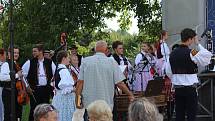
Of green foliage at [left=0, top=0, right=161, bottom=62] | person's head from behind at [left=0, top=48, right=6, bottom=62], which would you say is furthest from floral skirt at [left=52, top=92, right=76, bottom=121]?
Result: green foliage at [left=0, top=0, right=161, bottom=62]

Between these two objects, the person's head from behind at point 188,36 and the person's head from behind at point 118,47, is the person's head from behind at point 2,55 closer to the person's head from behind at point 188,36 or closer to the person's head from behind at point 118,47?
the person's head from behind at point 118,47

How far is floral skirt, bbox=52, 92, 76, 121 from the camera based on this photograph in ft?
28.9

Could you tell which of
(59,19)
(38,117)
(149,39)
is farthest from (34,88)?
(149,39)

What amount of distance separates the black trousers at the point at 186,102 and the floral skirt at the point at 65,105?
178 cm

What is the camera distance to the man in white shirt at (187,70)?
819cm

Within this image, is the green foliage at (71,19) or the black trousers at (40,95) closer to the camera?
the black trousers at (40,95)

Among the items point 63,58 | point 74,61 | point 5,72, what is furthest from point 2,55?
point 63,58

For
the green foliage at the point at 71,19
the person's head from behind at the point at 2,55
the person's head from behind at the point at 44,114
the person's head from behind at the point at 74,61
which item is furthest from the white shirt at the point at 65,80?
the green foliage at the point at 71,19

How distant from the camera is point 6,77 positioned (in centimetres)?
981

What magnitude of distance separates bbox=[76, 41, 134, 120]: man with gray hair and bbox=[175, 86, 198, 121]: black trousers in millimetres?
860

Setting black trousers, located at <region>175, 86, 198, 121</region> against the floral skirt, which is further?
the floral skirt

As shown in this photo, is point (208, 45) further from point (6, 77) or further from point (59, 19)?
point (59, 19)

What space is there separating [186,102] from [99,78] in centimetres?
147

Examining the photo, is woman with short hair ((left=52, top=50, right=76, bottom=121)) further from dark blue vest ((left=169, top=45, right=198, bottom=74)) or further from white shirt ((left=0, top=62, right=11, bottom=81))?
dark blue vest ((left=169, top=45, right=198, bottom=74))
